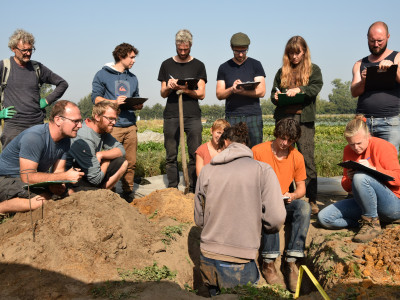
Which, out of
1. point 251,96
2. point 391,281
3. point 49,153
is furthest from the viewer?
point 251,96

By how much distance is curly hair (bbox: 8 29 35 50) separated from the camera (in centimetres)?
512

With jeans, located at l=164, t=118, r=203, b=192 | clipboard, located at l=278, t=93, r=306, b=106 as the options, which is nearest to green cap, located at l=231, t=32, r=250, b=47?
clipboard, located at l=278, t=93, r=306, b=106

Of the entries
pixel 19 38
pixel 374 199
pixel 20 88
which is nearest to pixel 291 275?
pixel 374 199

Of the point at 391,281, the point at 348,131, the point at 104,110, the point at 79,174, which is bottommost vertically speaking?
the point at 391,281

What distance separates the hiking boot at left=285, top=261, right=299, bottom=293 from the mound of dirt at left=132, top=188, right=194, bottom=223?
1385 millimetres

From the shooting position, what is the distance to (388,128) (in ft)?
15.5

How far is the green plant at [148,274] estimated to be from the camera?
3.30 metres

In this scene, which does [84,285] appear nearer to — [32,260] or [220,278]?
[32,260]

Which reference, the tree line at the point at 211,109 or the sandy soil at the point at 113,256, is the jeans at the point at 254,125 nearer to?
the sandy soil at the point at 113,256

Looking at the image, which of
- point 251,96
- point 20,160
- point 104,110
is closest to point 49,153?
point 20,160

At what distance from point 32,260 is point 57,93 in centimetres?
341

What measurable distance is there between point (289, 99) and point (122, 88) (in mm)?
2586

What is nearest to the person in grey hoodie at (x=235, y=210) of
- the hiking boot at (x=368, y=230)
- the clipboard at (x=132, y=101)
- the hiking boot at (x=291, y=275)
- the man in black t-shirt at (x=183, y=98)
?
the hiking boot at (x=291, y=275)

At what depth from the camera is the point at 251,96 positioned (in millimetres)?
5570
